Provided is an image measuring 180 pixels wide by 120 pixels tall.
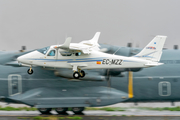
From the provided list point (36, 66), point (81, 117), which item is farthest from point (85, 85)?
point (36, 66)

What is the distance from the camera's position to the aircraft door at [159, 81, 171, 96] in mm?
19625

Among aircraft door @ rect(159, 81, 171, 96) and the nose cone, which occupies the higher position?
the nose cone

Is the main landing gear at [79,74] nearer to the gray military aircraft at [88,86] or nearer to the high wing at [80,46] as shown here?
the gray military aircraft at [88,86]

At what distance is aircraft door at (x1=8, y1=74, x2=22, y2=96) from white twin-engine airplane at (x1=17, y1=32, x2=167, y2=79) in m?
2.05

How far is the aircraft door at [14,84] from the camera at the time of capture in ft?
64.7

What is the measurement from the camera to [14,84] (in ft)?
64.8

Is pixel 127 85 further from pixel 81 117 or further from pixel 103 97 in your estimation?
pixel 81 117

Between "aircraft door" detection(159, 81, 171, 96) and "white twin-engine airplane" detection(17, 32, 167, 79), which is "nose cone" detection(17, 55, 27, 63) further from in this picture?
"aircraft door" detection(159, 81, 171, 96)

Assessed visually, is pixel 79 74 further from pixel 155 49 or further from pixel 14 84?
pixel 155 49

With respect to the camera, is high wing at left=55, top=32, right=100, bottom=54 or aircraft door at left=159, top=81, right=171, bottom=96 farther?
aircraft door at left=159, top=81, right=171, bottom=96

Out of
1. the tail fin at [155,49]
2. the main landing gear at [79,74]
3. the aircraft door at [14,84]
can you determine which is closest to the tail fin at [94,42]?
the main landing gear at [79,74]

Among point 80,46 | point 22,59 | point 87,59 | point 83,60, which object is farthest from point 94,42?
point 22,59

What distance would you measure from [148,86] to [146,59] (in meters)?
2.46

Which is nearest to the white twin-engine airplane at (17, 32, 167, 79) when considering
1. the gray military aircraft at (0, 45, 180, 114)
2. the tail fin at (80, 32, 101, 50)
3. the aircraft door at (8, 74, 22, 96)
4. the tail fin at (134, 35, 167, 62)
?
the tail fin at (134, 35, 167, 62)
